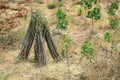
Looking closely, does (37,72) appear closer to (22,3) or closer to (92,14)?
(92,14)

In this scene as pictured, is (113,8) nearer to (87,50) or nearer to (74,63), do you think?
(74,63)

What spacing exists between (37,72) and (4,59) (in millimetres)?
1140

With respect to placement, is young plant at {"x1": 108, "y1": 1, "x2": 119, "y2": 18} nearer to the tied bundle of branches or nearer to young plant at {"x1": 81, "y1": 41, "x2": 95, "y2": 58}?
the tied bundle of branches

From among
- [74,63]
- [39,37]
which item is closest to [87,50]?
[74,63]

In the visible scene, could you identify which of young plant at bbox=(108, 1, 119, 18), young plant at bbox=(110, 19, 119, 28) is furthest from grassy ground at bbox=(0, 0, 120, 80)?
young plant at bbox=(108, 1, 119, 18)

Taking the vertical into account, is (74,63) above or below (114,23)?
below

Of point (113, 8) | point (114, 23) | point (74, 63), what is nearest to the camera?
point (74, 63)

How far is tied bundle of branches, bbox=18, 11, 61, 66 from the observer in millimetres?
9016

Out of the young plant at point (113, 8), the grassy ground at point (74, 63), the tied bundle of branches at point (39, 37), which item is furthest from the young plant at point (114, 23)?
the tied bundle of branches at point (39, 37)

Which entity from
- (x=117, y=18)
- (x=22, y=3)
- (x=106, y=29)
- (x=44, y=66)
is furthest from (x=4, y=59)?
(x=22, y=3)

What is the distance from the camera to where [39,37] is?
9016 millimetres

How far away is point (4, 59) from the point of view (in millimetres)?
9625

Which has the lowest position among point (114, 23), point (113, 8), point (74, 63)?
point (74, 63)

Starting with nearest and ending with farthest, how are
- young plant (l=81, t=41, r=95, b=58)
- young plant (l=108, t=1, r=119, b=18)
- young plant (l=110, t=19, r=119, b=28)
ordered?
1. young plant (l=81, t=41, r=95, b=58)
2. young plant (l=110, t=19, r=119, b=28)
3. young plant (l=108, t=1, r=119, b=18)
